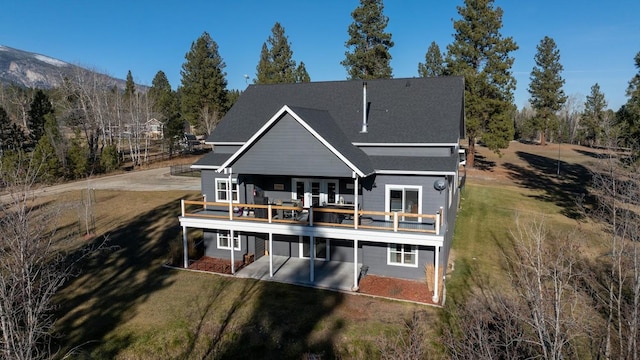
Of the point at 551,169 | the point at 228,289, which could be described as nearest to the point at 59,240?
the point at 228,289

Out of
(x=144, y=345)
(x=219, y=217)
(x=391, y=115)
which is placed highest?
(x=391, y=115)

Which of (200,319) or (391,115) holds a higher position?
(391,115)

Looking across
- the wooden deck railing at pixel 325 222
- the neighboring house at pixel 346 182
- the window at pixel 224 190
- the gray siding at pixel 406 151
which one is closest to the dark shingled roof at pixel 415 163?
the neighboring house at pixel 346 182

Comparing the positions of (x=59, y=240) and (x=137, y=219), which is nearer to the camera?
(x=59, y=240)

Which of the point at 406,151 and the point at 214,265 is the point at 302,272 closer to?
the point at 214,265

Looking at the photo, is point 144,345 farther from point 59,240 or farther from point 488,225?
point 488,225

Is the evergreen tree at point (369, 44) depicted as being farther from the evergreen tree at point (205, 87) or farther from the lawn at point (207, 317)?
the lawn at point (207, 317)

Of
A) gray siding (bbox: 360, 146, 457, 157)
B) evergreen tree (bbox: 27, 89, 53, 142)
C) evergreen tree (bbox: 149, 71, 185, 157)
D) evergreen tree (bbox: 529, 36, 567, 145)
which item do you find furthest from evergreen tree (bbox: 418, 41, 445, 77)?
evergreen tree (bbox: 27, 89, 53, 142)
